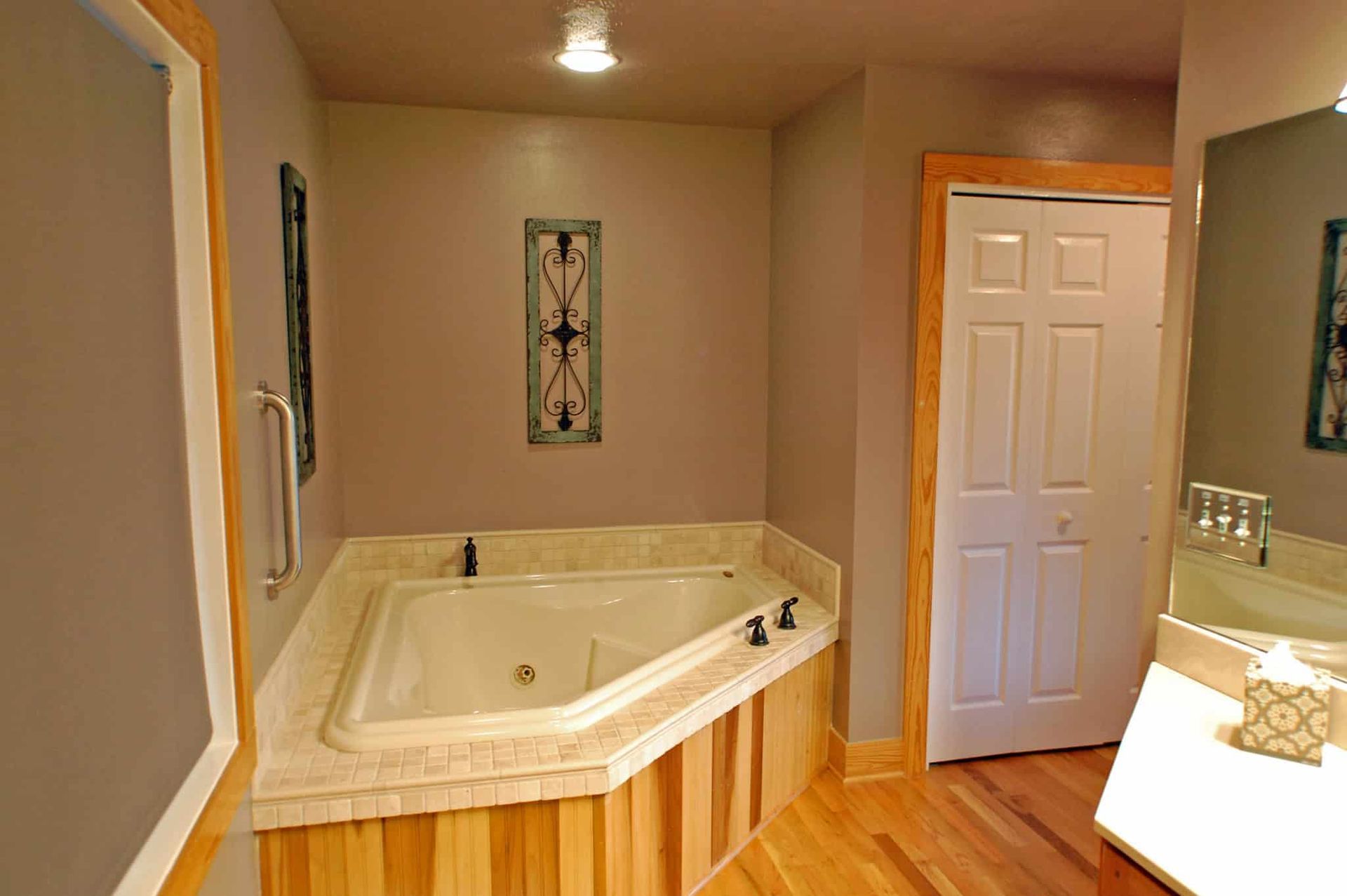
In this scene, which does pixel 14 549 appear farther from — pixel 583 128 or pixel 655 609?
pixel 583 128

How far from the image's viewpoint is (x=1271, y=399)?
5.55ft

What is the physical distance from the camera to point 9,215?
35.2 inches

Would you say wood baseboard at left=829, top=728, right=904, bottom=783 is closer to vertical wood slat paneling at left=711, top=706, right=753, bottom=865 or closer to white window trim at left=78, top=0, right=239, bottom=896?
vertical wood slat paneling at left=711, top=706, right=753, bottom=865

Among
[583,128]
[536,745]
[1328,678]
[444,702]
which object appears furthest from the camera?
[583,128]

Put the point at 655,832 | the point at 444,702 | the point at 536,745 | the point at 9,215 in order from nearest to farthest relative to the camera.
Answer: the point at 9,215
the point at 536,745
the point at 655,832
the point at 444,702

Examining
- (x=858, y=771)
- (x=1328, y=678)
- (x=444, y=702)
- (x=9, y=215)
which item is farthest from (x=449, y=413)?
(x=1328, y=678)

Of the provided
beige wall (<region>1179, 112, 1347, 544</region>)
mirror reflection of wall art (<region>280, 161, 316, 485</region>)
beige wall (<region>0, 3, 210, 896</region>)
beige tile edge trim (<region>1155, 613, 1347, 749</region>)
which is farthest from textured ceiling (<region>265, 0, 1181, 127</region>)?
beige tile edge trim (<region>1155, 613, 1347, 749</region>)

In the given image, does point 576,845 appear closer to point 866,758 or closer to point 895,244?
point 866,758

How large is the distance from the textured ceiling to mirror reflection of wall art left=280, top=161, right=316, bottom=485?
18.2 inches

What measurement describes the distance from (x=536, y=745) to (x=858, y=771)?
1423 millimetres

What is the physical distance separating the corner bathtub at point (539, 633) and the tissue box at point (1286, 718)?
1.38 meters

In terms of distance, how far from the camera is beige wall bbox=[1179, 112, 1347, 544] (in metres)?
1.57

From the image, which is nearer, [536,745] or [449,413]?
[536,745]

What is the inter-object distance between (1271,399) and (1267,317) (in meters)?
0.16
